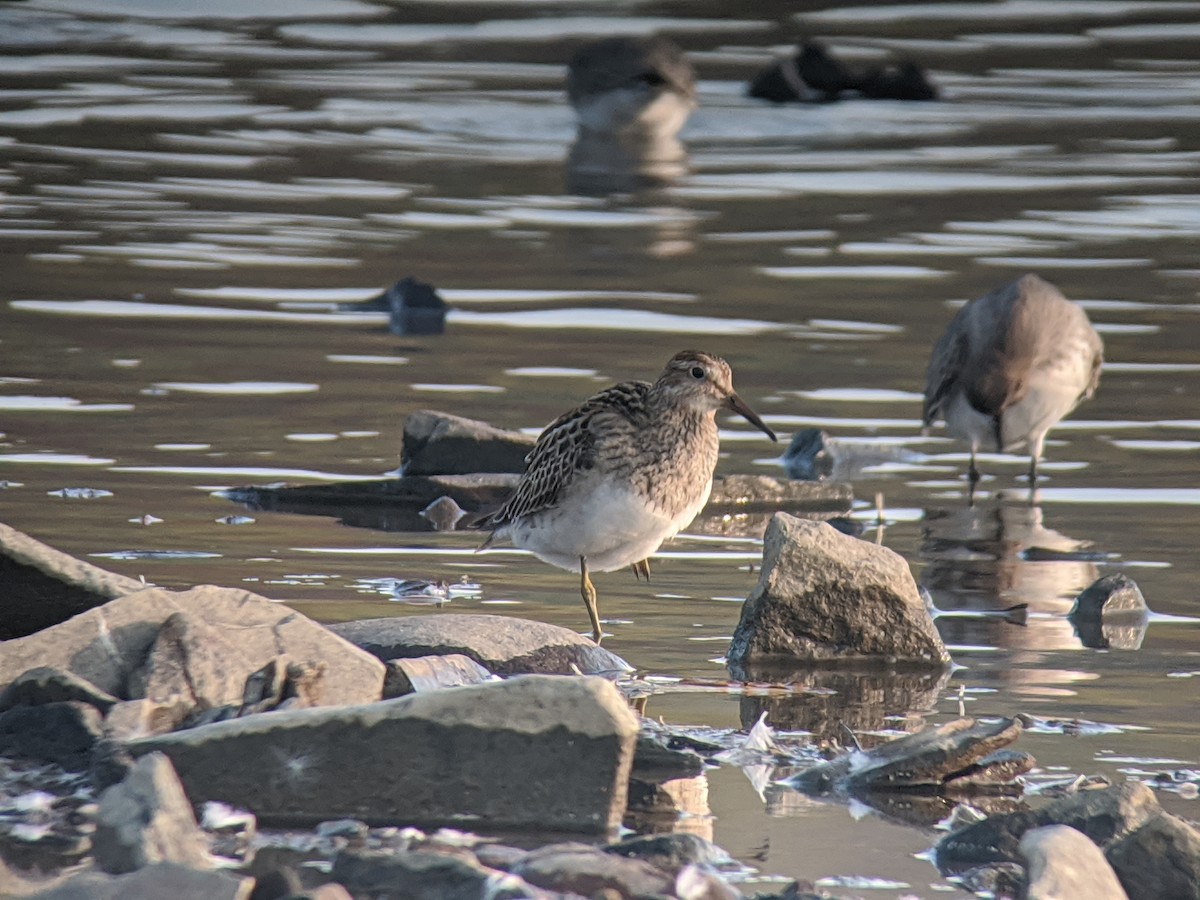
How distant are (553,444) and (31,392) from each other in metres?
5.61

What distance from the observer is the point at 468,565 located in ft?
33.0

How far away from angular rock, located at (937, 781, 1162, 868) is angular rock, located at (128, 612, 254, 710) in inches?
83.9

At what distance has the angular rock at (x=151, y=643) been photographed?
22.9 ft

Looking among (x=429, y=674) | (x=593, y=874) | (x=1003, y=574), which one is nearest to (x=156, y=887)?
(x=593, y=874)

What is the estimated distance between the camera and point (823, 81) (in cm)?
3350

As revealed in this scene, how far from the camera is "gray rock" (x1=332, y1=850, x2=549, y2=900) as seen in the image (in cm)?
537

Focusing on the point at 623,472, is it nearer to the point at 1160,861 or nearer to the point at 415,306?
the point at 1160,861

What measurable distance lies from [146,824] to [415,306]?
11602mm

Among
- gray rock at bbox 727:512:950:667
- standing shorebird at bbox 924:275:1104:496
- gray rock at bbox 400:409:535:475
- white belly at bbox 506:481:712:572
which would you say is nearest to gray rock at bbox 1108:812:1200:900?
gray rock at bbox 727:512:950:667

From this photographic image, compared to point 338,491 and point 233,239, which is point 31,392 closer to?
point 338,491

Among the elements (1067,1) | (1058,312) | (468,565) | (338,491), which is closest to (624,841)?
(468,565)

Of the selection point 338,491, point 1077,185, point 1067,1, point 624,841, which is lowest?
point 624,841

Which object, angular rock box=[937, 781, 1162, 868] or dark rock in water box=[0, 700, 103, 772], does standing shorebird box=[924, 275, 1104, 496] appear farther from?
dark rock in water box=[0, 700, 103, 772]

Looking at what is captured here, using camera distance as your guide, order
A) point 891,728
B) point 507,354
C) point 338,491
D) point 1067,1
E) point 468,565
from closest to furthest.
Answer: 1. point 891,728
2. point 468,565
3. point 338,491
4. point 507,354
5. point 1067,1
